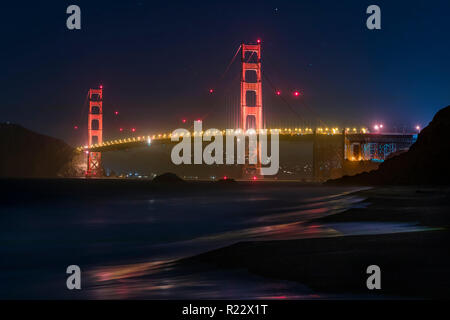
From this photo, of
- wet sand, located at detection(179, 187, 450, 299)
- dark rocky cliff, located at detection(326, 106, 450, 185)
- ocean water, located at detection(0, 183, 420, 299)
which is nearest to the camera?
wet sand, located at detection(179, 187, 450, 299)

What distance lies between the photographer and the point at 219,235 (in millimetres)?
11133

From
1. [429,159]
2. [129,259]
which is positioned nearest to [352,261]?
[129,259]

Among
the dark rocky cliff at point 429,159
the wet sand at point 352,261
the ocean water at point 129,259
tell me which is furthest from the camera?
the dark rocky cliff at point 429,159

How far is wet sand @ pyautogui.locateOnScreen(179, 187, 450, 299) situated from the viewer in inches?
188

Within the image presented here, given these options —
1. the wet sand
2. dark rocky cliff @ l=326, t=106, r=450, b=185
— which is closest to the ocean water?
the wet sand

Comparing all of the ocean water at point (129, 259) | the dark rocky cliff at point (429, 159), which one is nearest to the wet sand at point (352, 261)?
the ocean water at point (129, 259)

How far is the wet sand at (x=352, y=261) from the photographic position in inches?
188

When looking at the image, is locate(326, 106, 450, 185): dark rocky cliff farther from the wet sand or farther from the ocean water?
the wet sand

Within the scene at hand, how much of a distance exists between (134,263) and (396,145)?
213 feet

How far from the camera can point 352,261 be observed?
600 centimetres

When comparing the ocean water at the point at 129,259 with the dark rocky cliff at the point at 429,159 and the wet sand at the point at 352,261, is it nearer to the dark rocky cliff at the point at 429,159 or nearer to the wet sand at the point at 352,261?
the wet sand at the point at 352,261

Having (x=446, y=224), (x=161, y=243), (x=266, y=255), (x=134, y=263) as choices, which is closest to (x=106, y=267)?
(x=134, y=263)

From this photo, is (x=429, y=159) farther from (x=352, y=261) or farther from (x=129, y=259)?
(x=352, y=261)
